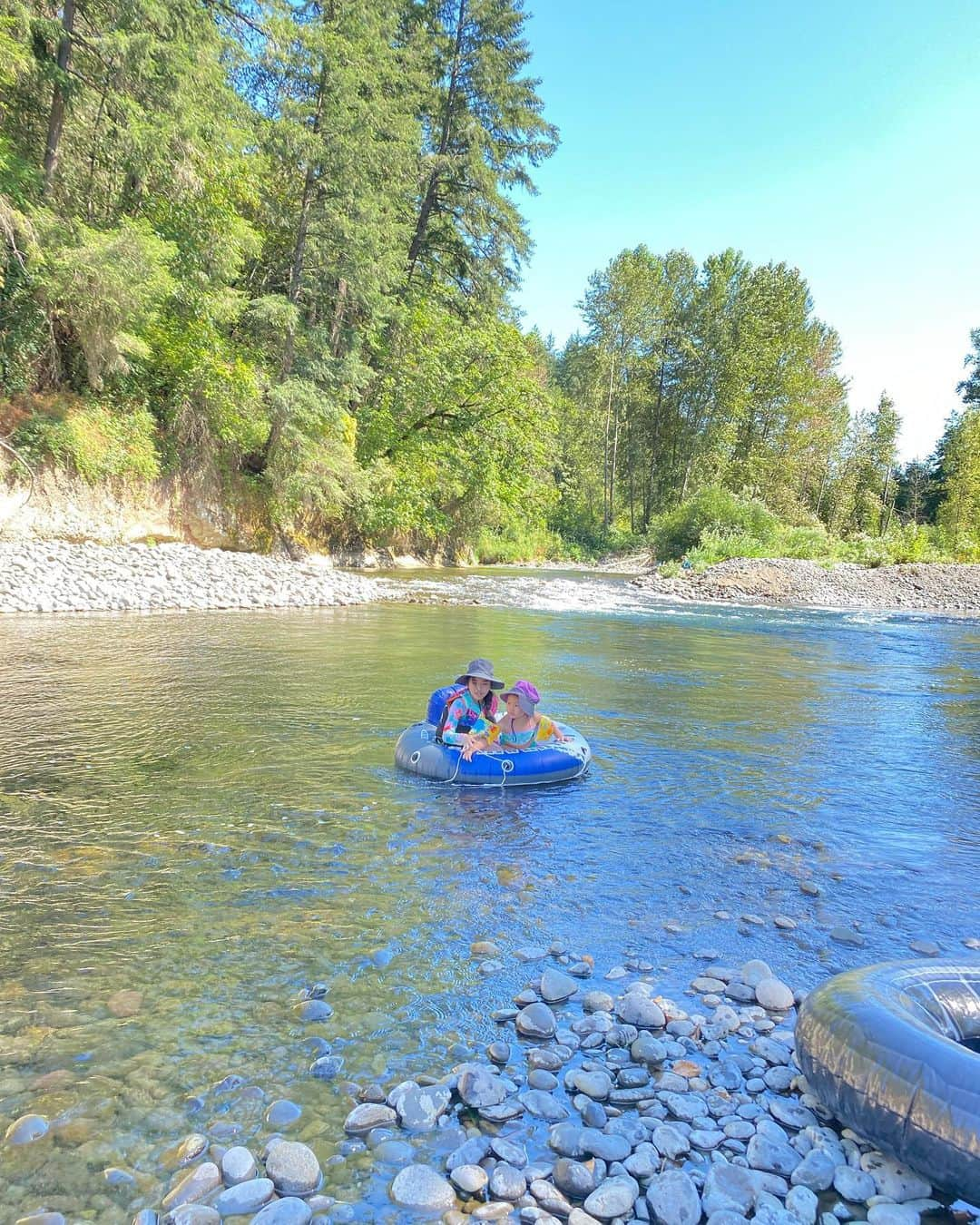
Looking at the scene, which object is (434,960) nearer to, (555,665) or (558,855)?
(558,855)

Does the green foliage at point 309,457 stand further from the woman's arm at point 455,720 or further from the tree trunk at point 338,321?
the woman's arm at point 455,720

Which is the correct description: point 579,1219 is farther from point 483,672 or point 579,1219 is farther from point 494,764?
point 483,672

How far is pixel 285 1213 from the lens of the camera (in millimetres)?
2244

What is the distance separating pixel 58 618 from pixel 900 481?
184 ft

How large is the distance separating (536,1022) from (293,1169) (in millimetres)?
1170

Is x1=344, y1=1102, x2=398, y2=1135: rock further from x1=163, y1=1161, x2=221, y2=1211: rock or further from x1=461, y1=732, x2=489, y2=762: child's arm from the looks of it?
x1=461, y1=732, x2=489, y2=762: child's arm

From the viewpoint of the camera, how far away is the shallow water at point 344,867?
2893 millimetres

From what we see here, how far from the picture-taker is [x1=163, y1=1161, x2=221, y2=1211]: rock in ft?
7.52

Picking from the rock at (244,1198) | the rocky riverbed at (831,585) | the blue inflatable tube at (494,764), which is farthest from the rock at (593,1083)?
the rocky riverbed at (831,585)

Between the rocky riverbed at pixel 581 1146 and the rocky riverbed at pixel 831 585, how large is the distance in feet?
73.0

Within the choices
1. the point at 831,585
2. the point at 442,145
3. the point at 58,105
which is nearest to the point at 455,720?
the point at 58,105

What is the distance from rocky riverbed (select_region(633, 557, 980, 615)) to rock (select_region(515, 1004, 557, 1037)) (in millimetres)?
22166

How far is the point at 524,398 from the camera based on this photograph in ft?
96.7

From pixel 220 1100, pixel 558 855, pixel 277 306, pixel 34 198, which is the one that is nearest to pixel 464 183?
pixel 277 306
